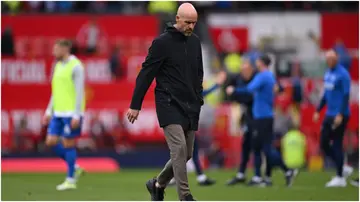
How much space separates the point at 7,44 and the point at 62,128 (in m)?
11.2

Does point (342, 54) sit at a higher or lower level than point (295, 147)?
higher

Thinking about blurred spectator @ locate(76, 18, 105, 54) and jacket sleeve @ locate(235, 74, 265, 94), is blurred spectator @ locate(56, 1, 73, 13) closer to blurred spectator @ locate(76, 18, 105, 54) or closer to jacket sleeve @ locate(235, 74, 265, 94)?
blurred spectator @ locate(76, 18, 105, 54)

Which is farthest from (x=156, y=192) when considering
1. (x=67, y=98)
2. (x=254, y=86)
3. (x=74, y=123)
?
(x=254, y=86)

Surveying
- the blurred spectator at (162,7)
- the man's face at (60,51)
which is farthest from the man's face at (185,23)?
the blurred spectator at (162,7)

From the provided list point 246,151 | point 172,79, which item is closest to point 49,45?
point 246,151

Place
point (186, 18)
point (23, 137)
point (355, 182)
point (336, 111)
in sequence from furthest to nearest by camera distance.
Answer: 1. point (23, 137)
2. point (355, 182)
3. point (336, 111)
4. point (186, 18)

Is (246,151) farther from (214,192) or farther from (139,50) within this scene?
(139,50)

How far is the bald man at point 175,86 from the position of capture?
11.3 metres

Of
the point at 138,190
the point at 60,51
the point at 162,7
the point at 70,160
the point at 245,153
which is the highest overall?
the point at 60,51

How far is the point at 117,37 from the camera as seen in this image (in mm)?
28656

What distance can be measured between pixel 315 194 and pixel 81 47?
1451 centimetres

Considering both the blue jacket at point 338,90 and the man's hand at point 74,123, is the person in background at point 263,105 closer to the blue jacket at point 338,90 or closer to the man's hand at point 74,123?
the blue jacket at point 338,90

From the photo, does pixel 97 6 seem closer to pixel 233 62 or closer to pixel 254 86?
pixel 233 62

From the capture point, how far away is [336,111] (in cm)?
1683
